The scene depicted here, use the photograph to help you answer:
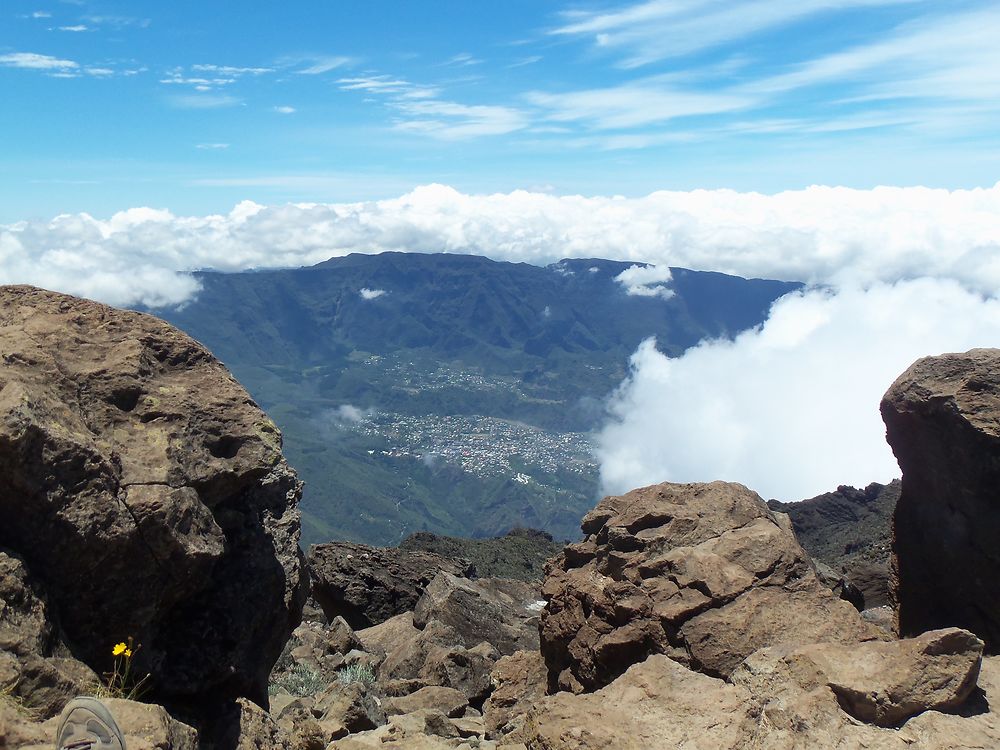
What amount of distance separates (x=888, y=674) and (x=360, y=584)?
826 inches

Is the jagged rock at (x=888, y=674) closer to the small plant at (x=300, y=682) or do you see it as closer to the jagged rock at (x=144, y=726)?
the jagged rock at (x=144, y=726)

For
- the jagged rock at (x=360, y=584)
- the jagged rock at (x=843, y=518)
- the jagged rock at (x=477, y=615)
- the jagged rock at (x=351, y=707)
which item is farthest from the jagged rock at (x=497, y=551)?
the jagged rock at (x=351, y=707)

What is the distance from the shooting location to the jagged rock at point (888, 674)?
7777mm

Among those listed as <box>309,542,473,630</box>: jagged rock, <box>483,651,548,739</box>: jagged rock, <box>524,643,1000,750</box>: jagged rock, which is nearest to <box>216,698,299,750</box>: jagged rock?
<box>524,643,1000,750</box>: jagged rock

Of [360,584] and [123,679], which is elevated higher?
[123,679]

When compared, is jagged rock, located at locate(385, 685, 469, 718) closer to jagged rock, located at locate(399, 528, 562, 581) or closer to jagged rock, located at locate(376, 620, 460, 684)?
jagged rock, located at locate(376, 620, 460, 684)

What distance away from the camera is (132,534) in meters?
7.55

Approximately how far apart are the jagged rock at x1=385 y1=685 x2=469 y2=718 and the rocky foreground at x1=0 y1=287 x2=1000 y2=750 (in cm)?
6

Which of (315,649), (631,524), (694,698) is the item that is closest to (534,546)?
(315,649)

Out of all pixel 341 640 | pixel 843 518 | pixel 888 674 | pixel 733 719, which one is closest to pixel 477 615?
pixel 341 640

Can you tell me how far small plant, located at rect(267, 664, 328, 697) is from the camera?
47.1 ft

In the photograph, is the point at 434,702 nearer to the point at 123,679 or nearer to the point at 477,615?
the point at 477,615

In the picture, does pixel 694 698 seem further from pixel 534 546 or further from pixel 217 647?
pixel 534 546

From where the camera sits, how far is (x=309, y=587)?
10.1m
